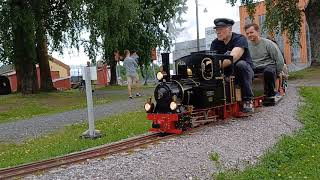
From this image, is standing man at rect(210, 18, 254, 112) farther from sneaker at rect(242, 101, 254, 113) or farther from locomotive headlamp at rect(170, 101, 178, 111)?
locomotive headlamp at rect(170, 101, 178, 111)

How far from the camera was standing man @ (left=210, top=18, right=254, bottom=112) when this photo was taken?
1025cm

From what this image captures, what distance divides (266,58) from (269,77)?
79 cm

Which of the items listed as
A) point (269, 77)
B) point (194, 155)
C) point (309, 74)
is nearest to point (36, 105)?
point (269, 77)

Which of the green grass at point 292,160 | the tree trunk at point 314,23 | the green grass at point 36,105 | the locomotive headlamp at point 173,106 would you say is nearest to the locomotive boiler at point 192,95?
the locomotive headlamp at point 173,106

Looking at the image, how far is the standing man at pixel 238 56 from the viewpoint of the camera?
10.2 m

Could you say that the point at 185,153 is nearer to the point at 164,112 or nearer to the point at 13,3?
the point at 164,112

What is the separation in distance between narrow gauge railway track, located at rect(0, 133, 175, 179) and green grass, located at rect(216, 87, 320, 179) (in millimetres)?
2028

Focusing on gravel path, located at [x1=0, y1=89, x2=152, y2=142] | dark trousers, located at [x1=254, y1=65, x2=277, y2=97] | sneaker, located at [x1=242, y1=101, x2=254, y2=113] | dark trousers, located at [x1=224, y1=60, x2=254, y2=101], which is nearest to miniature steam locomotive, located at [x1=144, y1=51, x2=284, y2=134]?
dark trousers, located at [x1=224, y1=60, x2=254, y2=101]

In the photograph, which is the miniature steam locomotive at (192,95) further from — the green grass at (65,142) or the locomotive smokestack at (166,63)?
the green grass at (65,142)

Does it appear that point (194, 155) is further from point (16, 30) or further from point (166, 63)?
point (16, 30)

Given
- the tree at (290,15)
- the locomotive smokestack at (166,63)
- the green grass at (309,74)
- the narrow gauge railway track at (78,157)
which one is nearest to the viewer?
the narrow gauge railway track at (78,157)

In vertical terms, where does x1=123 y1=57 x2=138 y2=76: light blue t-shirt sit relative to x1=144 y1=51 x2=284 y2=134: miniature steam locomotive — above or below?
above

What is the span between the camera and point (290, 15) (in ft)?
91.8

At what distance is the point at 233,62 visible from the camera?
33.5 ft
